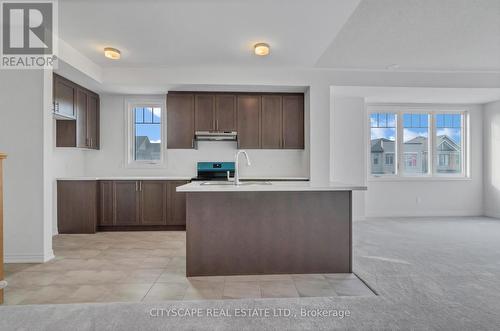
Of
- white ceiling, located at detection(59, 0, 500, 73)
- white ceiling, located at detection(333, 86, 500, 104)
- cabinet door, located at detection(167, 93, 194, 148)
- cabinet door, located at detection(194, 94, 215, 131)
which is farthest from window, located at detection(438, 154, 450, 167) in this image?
cabinet door, located at detection(167, 93, 194, 148)

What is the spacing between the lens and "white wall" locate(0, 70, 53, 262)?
3.03 m

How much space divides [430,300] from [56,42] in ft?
14.5

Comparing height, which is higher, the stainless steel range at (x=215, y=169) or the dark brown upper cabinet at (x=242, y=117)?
the dark brown upper cabinet at (x=242, y=117)

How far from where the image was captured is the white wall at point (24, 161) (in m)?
3.03

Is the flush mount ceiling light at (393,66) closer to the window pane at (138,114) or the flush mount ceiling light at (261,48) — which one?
the flush mount ceiling light at (261,48)

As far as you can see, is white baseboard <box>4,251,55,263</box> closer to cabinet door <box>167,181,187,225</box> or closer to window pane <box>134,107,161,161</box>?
cabinet door <box>167,181,187,225</box>

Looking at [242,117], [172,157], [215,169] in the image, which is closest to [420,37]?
[242,117]

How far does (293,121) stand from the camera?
4.79 metres

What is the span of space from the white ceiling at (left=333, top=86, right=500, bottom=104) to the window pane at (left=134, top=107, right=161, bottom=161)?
3.20 meters

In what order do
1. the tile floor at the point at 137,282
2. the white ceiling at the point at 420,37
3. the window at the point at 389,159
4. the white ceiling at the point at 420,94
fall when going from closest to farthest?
the tile floor at the point at 137,282
the white ceiling at the point at 420,37
the white ceiling at the point at 420,94
the window at the point at 389,159

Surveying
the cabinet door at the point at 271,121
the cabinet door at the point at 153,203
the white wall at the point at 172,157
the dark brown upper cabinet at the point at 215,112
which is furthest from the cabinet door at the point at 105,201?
the cabinet door at the point at 271,121

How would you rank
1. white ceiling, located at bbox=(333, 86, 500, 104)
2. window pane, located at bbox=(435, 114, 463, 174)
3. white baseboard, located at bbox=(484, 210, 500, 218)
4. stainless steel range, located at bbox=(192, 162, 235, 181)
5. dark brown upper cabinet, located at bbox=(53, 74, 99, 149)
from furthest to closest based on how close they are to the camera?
window pane, located at bbox=(435, 114, 463, 174) → white baseboard, located at bbox=(484, 210, 500, 218) → stainless steel range, located at bbox=(192, 162, 235, 181) → white ceiling, located at bbox=(333, 86, 500, 104) → dark brown upper cabinet, located at bbox=(53, 74, 99, 149)

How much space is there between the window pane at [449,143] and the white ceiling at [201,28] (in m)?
3.83

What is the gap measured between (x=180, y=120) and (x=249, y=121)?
1.14m
